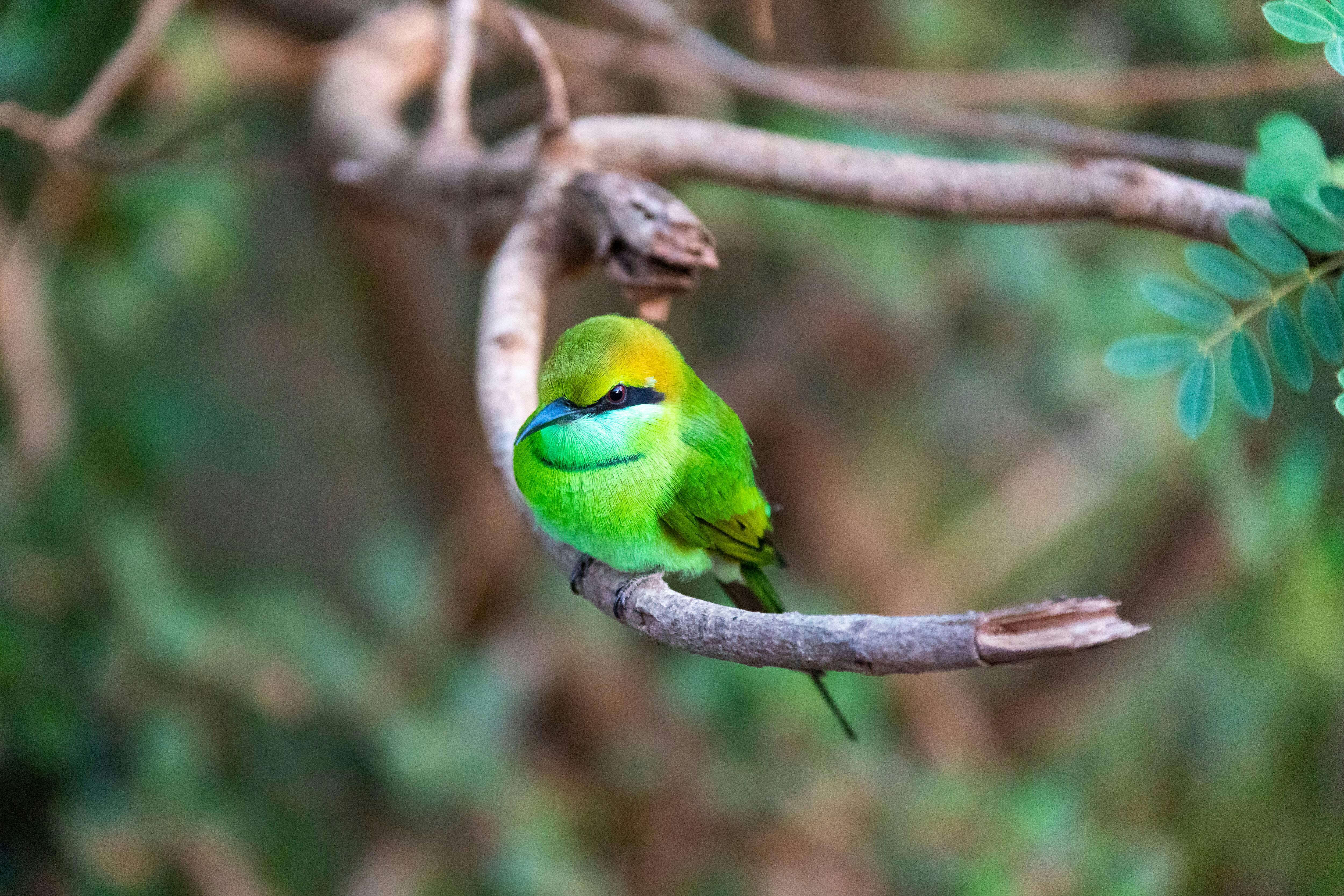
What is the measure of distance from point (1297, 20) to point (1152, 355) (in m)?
0.48

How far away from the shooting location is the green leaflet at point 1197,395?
1.60 meters

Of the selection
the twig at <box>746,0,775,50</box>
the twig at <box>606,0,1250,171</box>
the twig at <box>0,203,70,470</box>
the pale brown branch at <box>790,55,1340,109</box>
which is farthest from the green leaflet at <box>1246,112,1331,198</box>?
the twig at <box>0,203,70,470</box>

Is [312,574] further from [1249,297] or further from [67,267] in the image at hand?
[1249,297]

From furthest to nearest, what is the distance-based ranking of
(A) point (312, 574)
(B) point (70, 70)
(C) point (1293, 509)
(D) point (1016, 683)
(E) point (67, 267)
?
(A) point (312, 574) < (D) point (1016, 683) < (E) point (67, 267) < (B) point (70, 70) < (C) point (1293, 509)

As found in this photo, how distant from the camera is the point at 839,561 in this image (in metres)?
4.80

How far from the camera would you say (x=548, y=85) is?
190 cm

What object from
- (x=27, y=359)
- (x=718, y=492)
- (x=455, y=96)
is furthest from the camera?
(x=27, y=359)

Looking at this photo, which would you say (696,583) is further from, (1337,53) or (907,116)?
(1337,53)

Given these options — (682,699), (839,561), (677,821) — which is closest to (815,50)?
(839,561)

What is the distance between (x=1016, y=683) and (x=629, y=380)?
4131 mm

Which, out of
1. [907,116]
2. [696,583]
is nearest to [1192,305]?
[907,116]

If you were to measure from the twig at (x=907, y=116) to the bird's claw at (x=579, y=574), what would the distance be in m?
1.41

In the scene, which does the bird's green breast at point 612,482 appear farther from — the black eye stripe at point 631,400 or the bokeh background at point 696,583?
the bokeh background at point 696,583

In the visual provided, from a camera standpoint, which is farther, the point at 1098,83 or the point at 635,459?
the point at 1098,83
